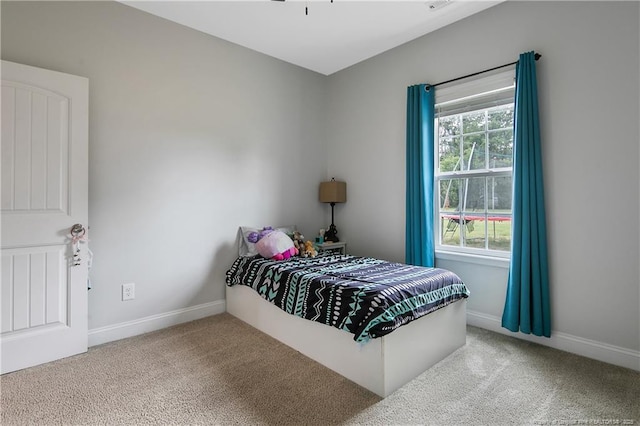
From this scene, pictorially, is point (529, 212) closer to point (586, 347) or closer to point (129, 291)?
point (586, 347)

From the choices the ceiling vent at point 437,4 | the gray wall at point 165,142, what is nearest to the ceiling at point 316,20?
the ceiling vent at point 437,4

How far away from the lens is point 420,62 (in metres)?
3.14

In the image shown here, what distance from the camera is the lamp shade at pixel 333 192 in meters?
3.73

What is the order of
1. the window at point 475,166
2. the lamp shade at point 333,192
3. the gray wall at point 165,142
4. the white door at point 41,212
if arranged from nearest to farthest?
the white door at point 41,212 < the gray wall at point 165,142 < the window at point 475,166 < the lamp shade at point 333,192

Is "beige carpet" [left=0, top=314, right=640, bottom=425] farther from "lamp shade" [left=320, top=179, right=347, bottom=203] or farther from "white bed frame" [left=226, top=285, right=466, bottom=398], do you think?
"lamp shade" [left=320, top=179, right=347, bottom=203]

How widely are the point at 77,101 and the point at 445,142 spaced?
2995 mm

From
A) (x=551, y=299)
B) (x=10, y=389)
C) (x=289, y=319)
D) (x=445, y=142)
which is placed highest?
(x=445, y=142)

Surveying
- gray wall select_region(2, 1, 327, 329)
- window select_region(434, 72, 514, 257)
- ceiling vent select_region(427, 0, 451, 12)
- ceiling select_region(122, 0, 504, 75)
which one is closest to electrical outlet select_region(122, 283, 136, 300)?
gray wall select_region(2, 1, 327, 329)

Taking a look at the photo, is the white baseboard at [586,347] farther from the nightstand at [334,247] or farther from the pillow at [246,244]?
the pillow at [246,244]

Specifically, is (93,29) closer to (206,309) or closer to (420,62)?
(206,309)

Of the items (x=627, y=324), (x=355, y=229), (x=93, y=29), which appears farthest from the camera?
(x=355, y=229)

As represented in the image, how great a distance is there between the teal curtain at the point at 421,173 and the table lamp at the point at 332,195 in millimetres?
882

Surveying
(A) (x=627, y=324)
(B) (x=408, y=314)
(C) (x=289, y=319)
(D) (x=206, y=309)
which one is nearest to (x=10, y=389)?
(D) (x=206, y=309)

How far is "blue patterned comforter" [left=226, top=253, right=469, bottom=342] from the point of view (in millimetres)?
1852
